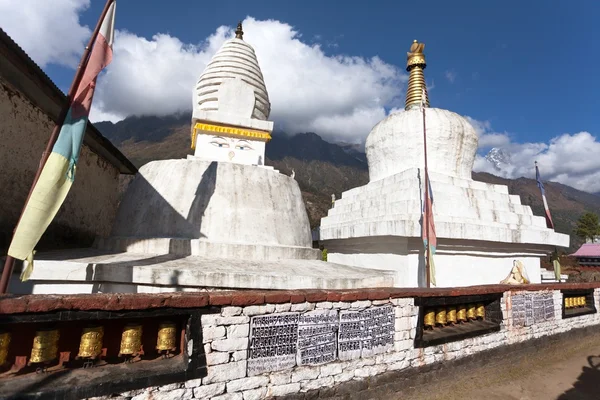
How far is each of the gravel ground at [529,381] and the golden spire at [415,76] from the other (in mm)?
8281

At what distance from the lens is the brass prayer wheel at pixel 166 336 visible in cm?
319

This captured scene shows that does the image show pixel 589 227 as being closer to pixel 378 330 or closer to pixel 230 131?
pixel 230 131

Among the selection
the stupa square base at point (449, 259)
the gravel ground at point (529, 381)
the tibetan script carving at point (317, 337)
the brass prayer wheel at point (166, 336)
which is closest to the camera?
the brass prayer wheel at point (166, 336)

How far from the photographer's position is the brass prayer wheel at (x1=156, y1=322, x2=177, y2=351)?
3193 millimetres

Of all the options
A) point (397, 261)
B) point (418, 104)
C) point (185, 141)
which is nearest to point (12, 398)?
point (397, 261)

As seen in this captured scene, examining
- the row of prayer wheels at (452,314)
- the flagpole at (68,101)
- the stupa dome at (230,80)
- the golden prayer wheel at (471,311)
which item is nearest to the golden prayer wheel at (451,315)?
the row of prayer wheels at (452,314)

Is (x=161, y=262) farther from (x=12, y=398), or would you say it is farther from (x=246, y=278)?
(x=12, y=398)

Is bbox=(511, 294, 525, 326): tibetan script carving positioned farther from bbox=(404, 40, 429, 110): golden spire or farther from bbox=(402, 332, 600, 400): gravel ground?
bbox=(404, 40, 429, 110): golden spire

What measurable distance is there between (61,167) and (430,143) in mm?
9585

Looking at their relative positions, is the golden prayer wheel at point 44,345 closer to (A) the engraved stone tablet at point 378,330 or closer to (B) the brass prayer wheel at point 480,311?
(A) the engraved stone tablet at point 378,330

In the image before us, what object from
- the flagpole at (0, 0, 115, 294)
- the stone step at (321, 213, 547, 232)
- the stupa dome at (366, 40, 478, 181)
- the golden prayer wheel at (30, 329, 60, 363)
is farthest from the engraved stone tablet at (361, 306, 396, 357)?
the stupa dome at (366, 40, 478, 181)

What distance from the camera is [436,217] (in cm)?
864

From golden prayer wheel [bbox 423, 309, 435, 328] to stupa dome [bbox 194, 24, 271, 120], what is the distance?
6387 millimetres

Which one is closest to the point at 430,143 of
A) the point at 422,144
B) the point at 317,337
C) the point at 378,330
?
the point at 422,144
